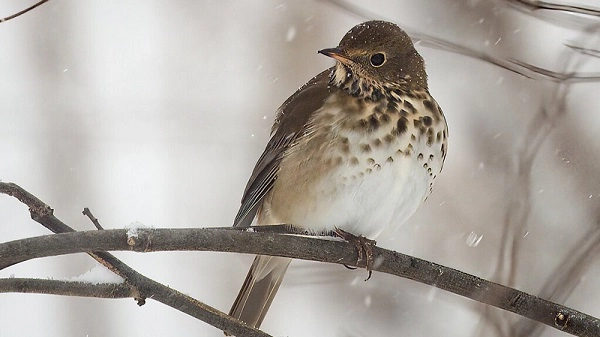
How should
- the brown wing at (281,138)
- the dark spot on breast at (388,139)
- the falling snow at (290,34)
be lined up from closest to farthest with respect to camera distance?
the dark spot on breast at (388,139) < the brown wing at (281,138) < the falling snow at (290,34)

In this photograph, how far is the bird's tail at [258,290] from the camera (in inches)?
133

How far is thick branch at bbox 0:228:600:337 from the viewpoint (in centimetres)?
202

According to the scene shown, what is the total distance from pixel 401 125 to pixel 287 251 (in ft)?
2.87

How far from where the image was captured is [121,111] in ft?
21.6

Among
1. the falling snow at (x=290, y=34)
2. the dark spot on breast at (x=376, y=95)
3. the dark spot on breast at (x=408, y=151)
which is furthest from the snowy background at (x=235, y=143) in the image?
the dark spot on breast at (x=376, y=95)

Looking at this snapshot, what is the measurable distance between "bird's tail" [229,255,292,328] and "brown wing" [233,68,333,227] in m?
0.21

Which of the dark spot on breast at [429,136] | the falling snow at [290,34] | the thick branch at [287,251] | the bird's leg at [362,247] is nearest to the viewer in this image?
the thick branch at [287,251]

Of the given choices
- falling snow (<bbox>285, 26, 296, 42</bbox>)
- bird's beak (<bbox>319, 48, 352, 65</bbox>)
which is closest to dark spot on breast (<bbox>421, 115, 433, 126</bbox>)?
bird's beak (<bbox>319, 48, 352, 65</bbox>)

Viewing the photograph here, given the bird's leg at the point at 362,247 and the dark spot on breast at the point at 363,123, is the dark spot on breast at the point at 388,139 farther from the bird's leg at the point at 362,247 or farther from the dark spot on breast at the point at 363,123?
the bird's leg at the point at 362,247

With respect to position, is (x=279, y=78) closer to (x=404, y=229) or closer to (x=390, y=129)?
(x=404, y=229)

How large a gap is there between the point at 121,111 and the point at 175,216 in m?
1.00

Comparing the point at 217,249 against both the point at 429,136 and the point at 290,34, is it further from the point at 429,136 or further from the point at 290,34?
the point at 290,34

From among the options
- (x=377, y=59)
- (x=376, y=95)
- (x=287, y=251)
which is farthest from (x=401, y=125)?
(x=287, y=251)

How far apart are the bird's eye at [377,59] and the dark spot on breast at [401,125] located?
0.88 ft
